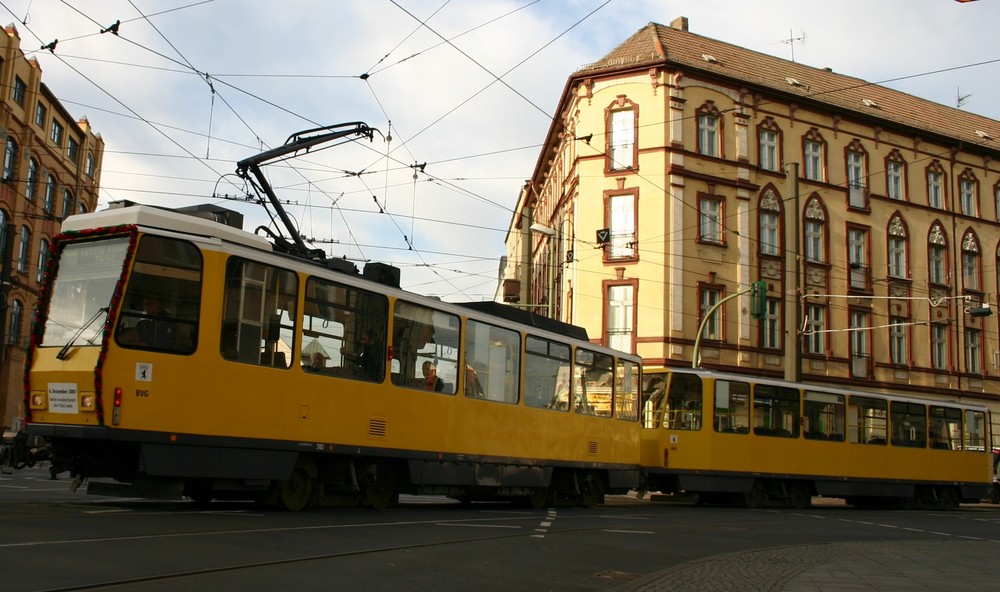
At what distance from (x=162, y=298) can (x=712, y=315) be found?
91.0 feet

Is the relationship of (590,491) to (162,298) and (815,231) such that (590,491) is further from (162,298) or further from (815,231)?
(815,231)

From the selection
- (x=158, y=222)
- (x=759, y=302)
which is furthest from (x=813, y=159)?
(x=158, y=222)

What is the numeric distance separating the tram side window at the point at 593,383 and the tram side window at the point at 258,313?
24.6ft

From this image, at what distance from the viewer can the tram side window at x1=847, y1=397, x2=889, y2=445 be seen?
2542 cm

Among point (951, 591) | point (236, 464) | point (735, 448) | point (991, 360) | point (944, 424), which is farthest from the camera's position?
point (991, 360)

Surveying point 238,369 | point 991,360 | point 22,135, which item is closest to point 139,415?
point 238,369

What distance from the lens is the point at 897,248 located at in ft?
140

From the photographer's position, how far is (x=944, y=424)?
27922mm

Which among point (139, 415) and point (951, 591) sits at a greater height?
point (139, 415)

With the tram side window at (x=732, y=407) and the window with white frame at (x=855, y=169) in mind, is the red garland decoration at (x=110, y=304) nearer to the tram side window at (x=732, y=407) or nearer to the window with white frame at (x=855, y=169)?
the tram side window at (x=732, y=407)

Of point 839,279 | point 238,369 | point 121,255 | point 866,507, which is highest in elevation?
point 839,279

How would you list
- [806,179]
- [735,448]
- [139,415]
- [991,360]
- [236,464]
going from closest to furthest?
[139,415] < [236,464] < [735,448] < [806,179] < [991,360]

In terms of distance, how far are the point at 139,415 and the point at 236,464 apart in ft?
4.54

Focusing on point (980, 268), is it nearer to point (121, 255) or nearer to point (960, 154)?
point (960, 154)
